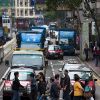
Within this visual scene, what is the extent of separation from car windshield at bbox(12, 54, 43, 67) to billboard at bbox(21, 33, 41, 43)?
56.7 feet

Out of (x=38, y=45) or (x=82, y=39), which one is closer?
(x=38, y=45)

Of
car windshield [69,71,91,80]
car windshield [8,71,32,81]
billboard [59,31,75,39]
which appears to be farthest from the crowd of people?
billboard [59,31,75,39]

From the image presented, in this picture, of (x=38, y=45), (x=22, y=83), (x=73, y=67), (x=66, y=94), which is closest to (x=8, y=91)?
(x=22, y=83)

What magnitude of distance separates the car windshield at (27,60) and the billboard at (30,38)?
1728 cm

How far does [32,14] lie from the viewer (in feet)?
624

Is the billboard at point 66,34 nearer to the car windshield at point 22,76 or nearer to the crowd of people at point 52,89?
the car windshield at point 22,76

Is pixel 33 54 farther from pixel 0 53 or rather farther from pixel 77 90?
pixel 0 53

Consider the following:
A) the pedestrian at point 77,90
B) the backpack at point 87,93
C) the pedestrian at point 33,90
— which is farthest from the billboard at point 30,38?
the backpack at point 87,93

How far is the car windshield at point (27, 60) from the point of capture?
3189 centimetres

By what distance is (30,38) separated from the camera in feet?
165

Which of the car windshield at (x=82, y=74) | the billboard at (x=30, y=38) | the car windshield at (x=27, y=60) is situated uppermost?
the car windshield at (x=82, y=74)

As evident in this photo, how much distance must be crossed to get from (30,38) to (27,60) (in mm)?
18136

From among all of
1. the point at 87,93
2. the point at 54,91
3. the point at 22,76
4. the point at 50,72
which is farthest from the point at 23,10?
the point at 87,93

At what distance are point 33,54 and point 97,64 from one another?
55.9ft
